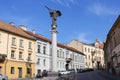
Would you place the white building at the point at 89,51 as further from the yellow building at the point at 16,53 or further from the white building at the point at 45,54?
the yellow building at the point at 16,53

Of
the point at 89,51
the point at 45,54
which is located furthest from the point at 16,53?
the point at 89,51

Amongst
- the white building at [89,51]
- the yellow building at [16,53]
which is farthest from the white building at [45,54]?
the white building at [89,51]

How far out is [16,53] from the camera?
168 feet

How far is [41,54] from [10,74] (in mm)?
13360

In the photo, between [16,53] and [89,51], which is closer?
[16,53]

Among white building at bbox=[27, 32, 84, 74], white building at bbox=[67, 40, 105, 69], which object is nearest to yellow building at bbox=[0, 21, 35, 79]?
white building at bbox=[27, 32, 84, 74]

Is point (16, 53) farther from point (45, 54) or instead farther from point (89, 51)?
point (89, 51)

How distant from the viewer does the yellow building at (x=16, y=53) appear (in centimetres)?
4747

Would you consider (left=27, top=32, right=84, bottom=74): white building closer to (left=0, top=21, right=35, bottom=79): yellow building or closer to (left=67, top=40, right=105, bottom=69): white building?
(left=0, top=21, right=35, bottom=79): yellow building

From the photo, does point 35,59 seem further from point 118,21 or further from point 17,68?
point 118,21

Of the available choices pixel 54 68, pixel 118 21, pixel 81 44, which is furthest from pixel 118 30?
pixel 81 44

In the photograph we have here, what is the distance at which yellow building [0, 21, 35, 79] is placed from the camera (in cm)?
4747

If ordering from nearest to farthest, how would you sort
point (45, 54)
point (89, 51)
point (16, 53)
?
point (16, 53) → point (45, 54) → point (89, 51)

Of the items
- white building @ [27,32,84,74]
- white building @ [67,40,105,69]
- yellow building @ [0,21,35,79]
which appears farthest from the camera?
white building @ [67,40,105,69]
